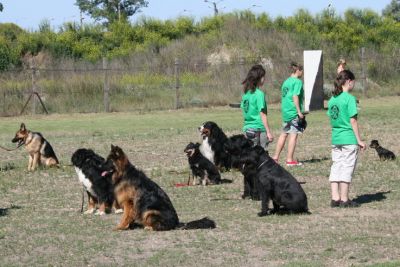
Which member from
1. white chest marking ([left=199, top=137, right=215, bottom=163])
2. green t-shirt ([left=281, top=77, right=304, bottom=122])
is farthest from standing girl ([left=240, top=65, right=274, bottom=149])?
green t-shirt ([left=281, top=77, right=304, bottom=122])

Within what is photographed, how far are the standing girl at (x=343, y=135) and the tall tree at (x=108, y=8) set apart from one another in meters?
63.5

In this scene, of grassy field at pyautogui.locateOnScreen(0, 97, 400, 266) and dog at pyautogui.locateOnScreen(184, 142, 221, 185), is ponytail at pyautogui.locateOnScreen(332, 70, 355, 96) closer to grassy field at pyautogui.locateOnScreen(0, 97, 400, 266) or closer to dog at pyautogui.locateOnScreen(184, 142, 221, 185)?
grassy field at pyautogui.locateOnScreen(0, 97, 400, 266)

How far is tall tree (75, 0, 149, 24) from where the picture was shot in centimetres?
7694

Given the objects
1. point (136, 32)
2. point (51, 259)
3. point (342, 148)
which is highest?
point (136, 32)

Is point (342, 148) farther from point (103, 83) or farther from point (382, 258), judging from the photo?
point (103, 83)

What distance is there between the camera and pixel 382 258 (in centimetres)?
998

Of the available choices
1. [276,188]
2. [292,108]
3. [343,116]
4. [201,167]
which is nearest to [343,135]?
[343,116]

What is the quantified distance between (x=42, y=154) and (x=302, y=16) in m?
36.6

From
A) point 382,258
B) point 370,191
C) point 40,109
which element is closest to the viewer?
point 382,258

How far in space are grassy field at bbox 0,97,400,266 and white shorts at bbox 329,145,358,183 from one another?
478 mm

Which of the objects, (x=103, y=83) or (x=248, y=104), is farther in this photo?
(x=103, y=83)

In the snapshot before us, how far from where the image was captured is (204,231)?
37.9ft

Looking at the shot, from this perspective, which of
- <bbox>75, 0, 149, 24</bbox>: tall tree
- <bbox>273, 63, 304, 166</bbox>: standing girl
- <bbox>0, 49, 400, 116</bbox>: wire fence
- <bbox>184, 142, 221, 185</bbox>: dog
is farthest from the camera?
<bbox>75, 0, 149, 24</bbox>: tall tree

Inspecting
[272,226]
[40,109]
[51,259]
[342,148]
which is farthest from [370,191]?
[40,109]
